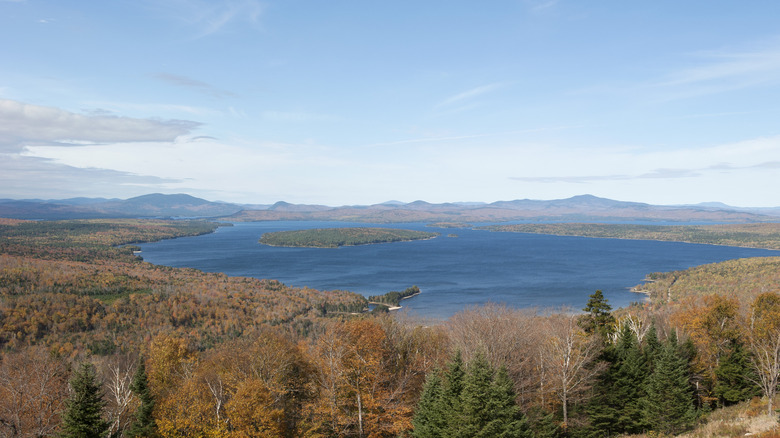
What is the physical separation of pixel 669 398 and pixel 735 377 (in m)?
8.90

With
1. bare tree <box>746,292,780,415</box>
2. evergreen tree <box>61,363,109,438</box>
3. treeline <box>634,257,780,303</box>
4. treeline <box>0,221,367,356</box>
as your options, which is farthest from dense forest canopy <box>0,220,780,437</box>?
treeline <box>634,257,780,303</box>

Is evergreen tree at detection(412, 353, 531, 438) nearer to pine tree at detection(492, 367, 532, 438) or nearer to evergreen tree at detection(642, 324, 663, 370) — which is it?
pine tree at detection(492, 367, 532, 438)

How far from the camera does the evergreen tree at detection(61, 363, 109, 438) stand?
813 inches

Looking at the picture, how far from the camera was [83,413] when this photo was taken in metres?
21.0

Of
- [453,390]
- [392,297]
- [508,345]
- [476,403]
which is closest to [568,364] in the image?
[508,345]

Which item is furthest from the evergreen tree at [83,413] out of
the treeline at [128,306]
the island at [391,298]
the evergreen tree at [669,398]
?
the island at [391,298]

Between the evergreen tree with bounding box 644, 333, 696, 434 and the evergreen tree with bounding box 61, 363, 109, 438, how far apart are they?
3100cm

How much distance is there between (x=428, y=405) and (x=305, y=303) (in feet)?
249

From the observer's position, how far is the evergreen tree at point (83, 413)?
2066 centimetres

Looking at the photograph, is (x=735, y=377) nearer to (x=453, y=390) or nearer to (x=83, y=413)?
(x=453, y=390)

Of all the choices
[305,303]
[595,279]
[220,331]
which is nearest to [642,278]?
[595,279]

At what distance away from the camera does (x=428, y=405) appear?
23656mm

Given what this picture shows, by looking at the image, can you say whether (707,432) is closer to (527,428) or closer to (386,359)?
(527,428)

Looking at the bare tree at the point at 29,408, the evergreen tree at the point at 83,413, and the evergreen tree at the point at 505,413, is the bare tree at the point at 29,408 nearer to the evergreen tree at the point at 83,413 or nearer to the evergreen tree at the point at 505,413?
the evergreen tree at the point at 83,413
